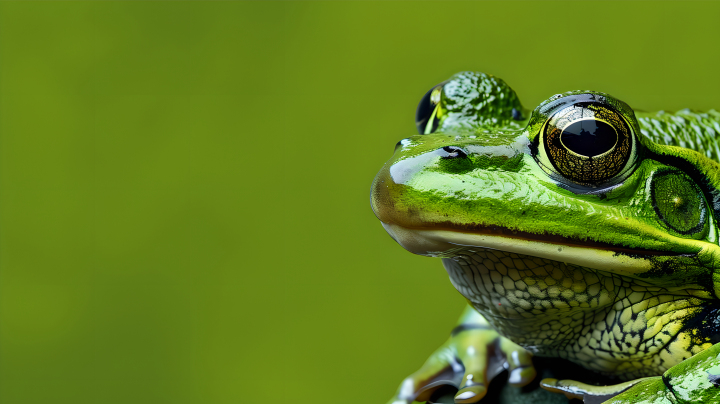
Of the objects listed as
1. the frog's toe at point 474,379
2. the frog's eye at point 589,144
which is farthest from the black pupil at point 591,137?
the frog's toe at point 474,379

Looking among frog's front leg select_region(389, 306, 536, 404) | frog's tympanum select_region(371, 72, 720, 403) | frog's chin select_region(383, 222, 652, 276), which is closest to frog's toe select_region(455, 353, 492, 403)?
frog's front leg select_region(389, 306, 536, 404)

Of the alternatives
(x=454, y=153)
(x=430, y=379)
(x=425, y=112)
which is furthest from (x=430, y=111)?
(x=430, y=379)

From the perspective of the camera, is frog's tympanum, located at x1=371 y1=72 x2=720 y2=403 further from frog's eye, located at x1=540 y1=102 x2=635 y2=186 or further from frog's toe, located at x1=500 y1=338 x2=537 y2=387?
frog's toe, located at x1=500 y1=338 x2=537 y2=387

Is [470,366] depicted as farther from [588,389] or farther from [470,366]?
[588,389]

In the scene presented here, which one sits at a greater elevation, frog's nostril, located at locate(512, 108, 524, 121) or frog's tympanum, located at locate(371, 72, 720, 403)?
frog's nostril, located at locate(512, 108, 524, 121)

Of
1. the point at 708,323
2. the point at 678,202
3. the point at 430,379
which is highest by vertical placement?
the point at 678,202

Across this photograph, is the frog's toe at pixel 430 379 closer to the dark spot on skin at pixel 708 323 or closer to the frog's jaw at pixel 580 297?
the frog's jaw at pixel 580 297
